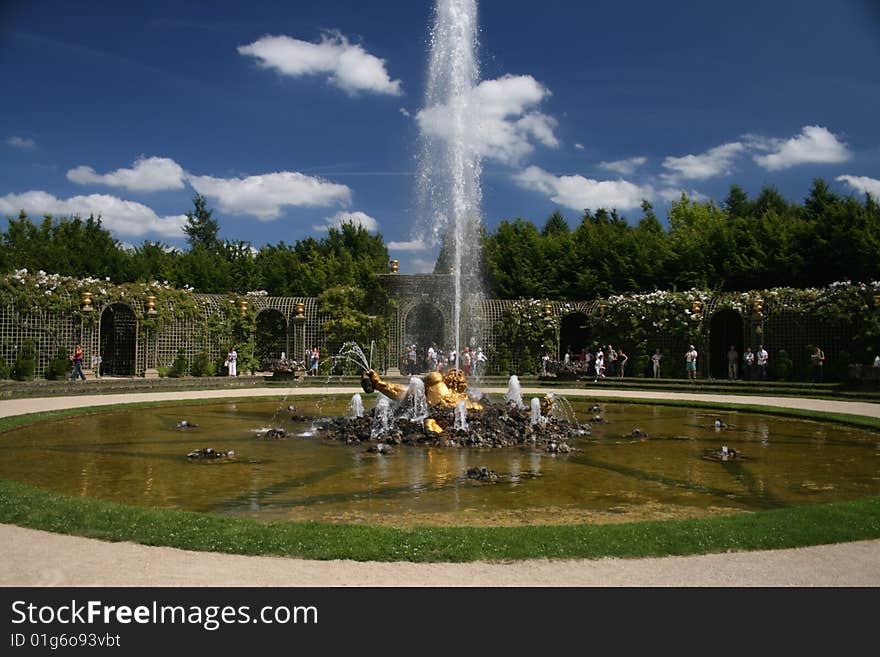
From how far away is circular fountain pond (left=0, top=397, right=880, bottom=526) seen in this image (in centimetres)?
701

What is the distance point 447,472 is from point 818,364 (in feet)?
64.1

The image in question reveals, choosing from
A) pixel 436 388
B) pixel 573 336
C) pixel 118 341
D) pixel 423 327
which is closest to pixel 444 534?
pixel 436 388

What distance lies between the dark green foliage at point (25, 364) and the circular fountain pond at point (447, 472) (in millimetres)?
10201

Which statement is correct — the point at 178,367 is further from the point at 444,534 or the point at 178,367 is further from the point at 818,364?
the point at 444,534

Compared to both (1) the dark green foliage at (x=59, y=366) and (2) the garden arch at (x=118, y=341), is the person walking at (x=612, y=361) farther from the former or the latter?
(1) the dark green foliage at (x=59, y=366)

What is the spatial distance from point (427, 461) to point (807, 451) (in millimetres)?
5860

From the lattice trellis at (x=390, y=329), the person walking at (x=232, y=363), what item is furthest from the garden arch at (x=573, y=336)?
→ the person walking at (x=232, y=363)

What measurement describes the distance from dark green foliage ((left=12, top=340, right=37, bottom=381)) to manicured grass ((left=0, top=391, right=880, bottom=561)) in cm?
1814

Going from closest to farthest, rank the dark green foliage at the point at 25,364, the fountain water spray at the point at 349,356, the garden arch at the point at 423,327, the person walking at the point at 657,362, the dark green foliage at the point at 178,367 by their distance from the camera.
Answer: the dark green foliage at the point at 25,364 < the dark green foliage at the point at 178,367 < the person walking at the point at 657,362 < the fountain water spray at the point at 349,356 < the garden arch at the point at 423,327

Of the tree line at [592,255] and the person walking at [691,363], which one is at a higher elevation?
the tree line at [592,255]

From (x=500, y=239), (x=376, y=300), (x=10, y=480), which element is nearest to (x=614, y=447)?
(x=10, y=480)

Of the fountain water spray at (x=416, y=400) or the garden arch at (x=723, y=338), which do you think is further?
the garden arch at (x=723, y=338)

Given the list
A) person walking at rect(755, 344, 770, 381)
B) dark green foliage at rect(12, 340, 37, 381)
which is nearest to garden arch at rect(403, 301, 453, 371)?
person walking at rect(755, 344, 770, 381)

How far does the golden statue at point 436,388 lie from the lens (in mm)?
12836
